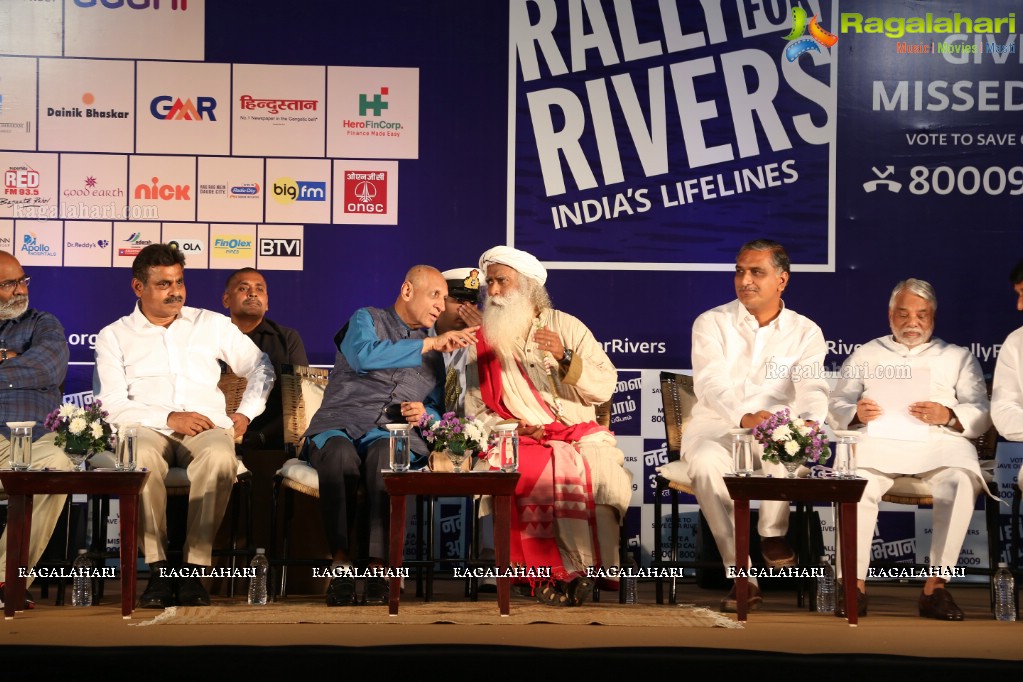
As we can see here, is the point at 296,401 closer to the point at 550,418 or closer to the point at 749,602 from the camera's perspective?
the point at 550,418

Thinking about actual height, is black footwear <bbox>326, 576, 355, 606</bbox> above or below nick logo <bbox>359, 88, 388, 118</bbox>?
below

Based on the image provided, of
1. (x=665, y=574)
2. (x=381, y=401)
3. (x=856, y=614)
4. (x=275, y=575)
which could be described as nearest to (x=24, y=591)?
(x=275, y=575)

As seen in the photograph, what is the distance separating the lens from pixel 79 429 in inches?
207

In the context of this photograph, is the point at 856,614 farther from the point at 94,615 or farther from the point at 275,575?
the point at 94,615

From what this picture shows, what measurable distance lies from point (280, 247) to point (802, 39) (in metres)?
3.20

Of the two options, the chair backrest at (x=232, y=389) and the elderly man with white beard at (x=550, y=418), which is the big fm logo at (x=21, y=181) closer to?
the chair backrest at (x=232, y=389)

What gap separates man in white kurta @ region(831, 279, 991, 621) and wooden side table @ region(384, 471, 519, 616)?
1517 millimetres

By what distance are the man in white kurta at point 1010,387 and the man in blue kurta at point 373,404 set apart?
2510mm

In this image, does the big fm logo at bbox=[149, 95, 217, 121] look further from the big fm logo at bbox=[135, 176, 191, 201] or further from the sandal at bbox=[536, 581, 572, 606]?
the sandal at bbox=[536, 581, 572, 606]

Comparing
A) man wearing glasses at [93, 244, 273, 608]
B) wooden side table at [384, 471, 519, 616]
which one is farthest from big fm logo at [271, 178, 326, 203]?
wooden side table at [384, 471, 519, 616]

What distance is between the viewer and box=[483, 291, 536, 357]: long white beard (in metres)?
6.45

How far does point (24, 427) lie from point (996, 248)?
5264 millimetres

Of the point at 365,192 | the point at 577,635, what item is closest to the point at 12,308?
the point at 365,192

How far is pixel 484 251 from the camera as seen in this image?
741 centimetres
